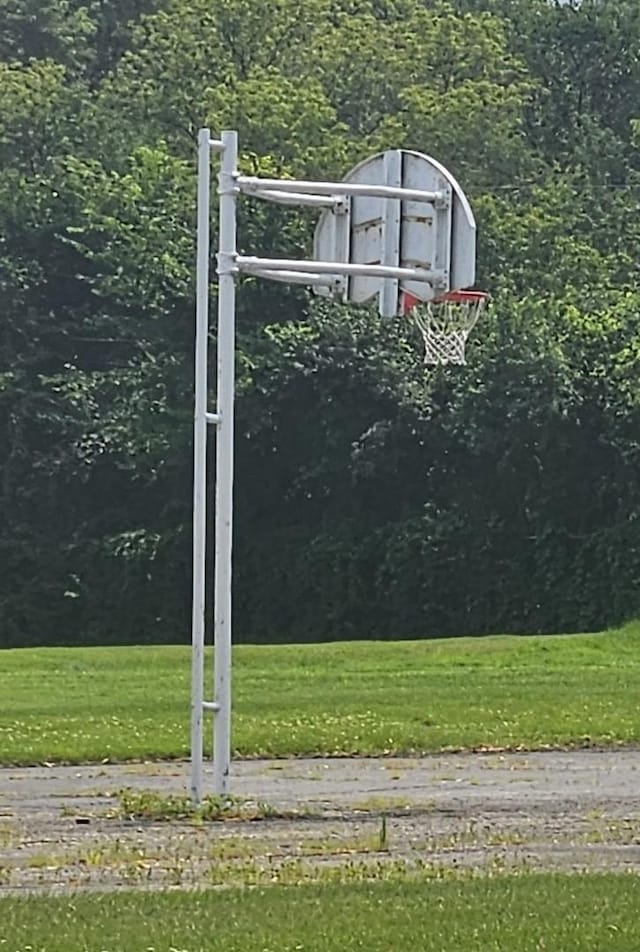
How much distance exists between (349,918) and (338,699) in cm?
1227

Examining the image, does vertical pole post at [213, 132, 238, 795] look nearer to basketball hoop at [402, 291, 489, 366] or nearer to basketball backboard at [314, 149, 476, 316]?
basketball backboard at [314, 149, 476, 316]

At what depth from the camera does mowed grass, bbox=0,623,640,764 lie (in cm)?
1730

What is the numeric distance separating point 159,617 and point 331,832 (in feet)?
107

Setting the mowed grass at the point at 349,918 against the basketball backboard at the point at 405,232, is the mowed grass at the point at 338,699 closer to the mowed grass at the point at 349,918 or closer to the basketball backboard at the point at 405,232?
the basketball backboard at the point at 405,232

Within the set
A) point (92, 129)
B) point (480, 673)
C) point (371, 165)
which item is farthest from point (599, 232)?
point (371, 165)

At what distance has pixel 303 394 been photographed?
44344 mm

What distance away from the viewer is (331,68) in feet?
172

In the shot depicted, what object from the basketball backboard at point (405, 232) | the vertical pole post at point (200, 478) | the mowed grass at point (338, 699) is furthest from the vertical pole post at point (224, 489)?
the mowed grass at point (338, 699)

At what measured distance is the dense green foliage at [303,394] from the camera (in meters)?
41.7

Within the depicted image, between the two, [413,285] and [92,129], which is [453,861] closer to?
[413,285]

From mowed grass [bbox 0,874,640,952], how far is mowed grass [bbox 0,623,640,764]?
24.0 feet

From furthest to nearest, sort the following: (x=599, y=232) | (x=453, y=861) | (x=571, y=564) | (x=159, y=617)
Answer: (x=599, y=232)
(x=159, y=617)
(x=571, y=564)
(x=453, y=861)

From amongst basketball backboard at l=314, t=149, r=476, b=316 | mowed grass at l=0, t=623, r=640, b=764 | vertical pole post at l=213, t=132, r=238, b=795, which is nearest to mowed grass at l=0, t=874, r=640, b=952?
vertical pole post at l=213, t=132, r=238, b=795

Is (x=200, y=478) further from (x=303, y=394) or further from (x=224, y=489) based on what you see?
(x=303, y=394)
